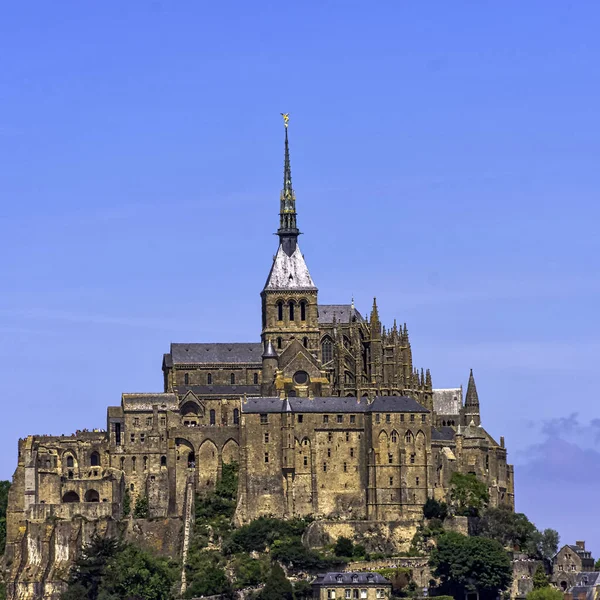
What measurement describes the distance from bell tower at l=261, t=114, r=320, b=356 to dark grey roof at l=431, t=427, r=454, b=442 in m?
11.1

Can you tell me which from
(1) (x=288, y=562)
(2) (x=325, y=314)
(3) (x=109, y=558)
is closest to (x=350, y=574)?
(1) (x=288, y=562)

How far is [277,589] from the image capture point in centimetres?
14925

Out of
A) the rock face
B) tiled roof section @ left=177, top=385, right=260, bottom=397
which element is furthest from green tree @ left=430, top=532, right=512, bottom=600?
tiled roof section @ left=177, top=385, right=260, bottom=397

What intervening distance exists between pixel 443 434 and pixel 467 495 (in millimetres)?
5888

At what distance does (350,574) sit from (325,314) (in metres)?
28.5

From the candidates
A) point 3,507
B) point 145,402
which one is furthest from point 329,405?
point 3,507

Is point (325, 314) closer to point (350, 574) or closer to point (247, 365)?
point (247, 365)

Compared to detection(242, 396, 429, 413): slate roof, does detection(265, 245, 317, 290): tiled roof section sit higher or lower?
higher

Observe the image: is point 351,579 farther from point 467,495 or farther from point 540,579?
point 467,495

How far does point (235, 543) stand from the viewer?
15438 cm

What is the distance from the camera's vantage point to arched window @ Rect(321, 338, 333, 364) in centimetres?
17088

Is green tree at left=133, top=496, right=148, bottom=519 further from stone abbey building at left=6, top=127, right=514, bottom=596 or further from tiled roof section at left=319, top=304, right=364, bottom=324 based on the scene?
tiled roof section at left=319, top=304, right=364, bottom=324

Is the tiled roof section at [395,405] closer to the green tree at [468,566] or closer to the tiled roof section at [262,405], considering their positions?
the tiled roof section at [262,405]

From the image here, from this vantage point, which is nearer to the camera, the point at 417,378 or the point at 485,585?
the point at 485,585
